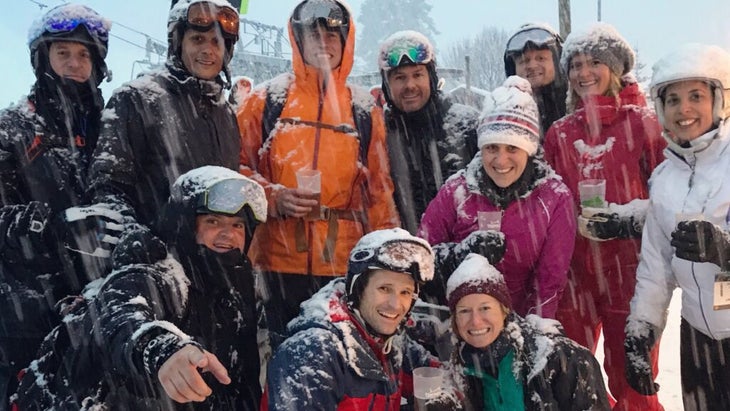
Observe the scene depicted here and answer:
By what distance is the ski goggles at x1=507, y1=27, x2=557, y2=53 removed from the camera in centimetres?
487

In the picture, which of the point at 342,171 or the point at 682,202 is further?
the point at 342,171

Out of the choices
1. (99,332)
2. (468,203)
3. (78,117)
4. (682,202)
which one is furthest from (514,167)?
(78,117)

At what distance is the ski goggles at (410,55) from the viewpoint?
14.6 ft

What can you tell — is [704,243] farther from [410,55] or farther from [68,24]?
[68,24]

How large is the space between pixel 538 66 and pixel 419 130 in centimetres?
118

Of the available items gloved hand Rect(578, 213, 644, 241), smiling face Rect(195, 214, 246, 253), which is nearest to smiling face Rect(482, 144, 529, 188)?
gloved hand Rect(578, 213, 644, 241)

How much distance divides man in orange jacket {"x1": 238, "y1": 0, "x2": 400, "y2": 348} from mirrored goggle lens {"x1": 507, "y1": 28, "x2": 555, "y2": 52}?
4.57 ft

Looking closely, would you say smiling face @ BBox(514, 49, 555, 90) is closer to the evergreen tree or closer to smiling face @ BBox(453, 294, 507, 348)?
smiling face @ BBox(453, 294, 507, 348)

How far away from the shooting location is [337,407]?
3125 mm

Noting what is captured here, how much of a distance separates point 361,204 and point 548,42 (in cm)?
200

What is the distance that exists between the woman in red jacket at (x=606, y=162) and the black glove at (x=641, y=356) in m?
0.60

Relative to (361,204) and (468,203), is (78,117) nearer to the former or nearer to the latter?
(361,204)

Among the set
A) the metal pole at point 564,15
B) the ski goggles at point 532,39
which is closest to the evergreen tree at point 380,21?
the metal pole at point 564,15

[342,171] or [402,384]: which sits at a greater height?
[342,171]
